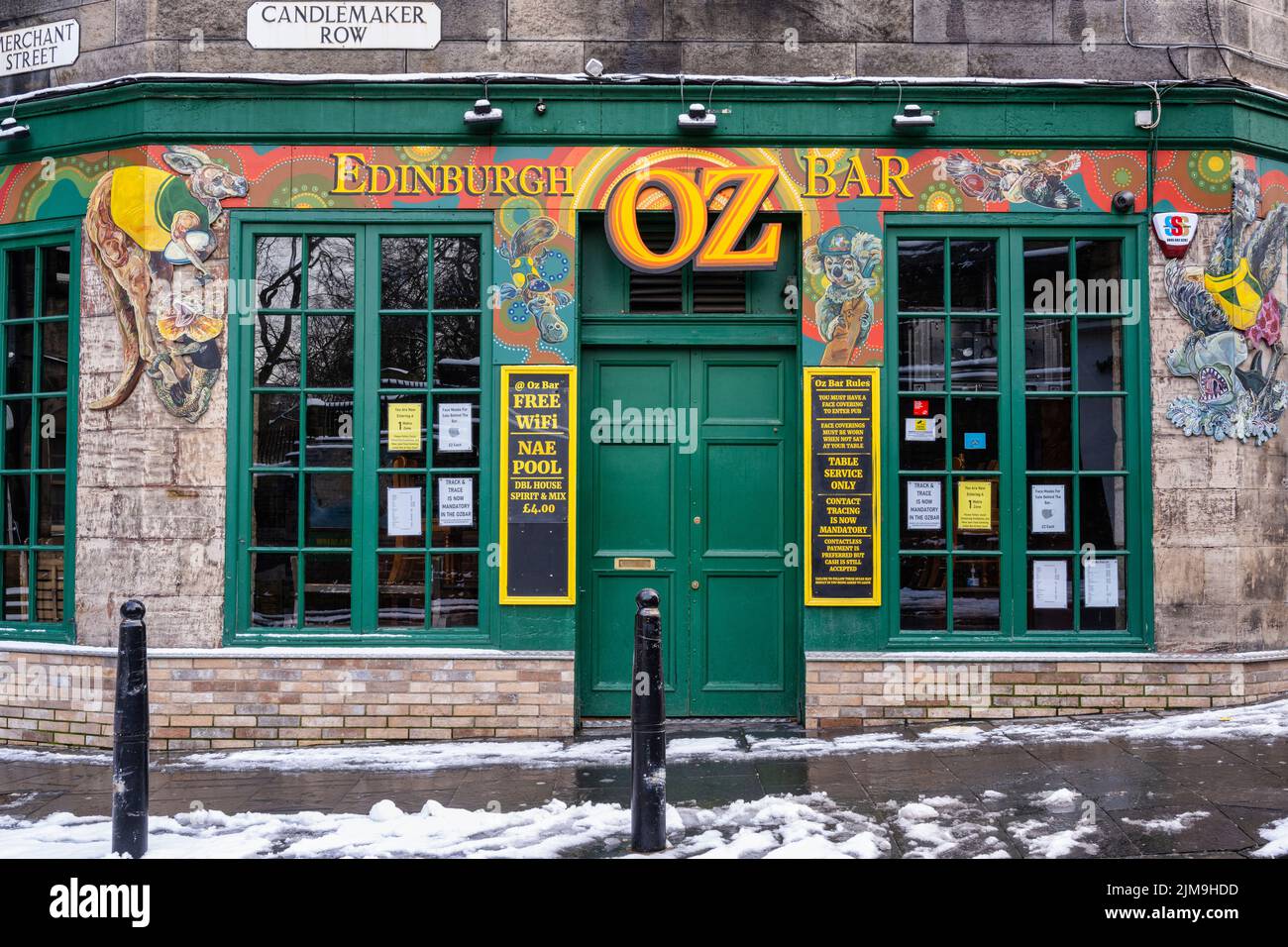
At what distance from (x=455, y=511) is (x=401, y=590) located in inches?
28.2

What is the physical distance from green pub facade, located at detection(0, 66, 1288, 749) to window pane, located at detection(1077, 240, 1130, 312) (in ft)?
0.10

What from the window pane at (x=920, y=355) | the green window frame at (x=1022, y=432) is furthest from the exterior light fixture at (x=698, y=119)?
the window pane at (x=920, y=355)

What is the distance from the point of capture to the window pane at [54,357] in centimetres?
882

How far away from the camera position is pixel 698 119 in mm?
8406

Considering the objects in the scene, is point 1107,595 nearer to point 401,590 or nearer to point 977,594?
point 977,594

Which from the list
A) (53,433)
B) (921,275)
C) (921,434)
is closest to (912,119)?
(921,275)

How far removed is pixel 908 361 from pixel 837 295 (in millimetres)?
759

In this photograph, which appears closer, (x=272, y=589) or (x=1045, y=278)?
(x=272, y=589)

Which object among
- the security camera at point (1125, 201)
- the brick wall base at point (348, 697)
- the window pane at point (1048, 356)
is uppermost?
the security camera at point (1125, 201)

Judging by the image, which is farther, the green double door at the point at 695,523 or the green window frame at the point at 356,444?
the green double door at the point at 695,523

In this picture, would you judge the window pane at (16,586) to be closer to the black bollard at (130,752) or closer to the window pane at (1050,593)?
the black bollard at (130,752)

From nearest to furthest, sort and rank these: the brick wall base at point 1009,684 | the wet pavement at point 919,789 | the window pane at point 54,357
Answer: the wet pavement at point 919,789 → the brick wall base at point 1009,684 → the window pane at point 54,357

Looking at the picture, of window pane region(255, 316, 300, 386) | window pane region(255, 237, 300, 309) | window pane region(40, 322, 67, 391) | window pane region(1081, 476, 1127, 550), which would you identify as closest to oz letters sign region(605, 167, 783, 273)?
window pane region(255, 237, 300, 309)

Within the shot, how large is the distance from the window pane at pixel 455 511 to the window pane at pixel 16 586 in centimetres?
330
